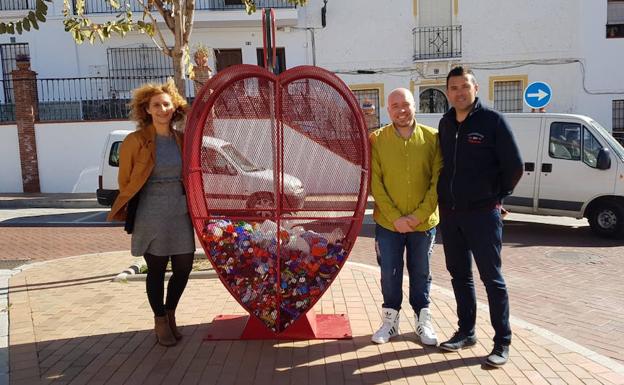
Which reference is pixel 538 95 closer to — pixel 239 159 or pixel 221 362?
pixel 239 159

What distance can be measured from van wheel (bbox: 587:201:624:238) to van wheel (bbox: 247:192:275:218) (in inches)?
262

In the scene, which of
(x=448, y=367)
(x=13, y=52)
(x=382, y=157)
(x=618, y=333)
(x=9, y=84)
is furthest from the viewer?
(x=13, y=52)

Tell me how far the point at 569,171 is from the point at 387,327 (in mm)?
6063

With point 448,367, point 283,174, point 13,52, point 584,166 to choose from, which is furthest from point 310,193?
point 13,52

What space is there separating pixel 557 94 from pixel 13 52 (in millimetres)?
19057

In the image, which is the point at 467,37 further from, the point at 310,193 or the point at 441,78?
the point at 310,193

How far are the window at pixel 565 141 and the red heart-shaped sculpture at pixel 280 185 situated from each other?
19.9ft

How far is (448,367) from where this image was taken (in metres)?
3.65

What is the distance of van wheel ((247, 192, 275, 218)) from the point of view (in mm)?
4027

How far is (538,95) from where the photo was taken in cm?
1153

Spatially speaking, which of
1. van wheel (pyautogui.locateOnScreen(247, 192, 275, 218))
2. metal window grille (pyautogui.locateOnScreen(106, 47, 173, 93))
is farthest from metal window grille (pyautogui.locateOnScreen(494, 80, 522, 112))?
van wheel (pyautogui.locateOnScreen(247, 192, 275, 218))

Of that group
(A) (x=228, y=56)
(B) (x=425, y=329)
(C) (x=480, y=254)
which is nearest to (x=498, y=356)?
(B) (x=425, y=329)

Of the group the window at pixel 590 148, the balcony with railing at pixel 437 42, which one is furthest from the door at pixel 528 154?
the balcony with railing at pixel 437 42

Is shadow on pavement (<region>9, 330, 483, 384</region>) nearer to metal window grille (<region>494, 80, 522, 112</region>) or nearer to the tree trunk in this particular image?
the tree trunk
